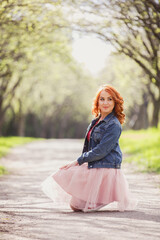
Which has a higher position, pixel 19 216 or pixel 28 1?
pixel 28 1

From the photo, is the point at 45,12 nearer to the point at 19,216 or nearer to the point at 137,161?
the point at 137,161

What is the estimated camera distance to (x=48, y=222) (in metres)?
5.39

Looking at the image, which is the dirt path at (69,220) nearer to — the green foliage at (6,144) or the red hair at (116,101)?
the red hair at (116,101)

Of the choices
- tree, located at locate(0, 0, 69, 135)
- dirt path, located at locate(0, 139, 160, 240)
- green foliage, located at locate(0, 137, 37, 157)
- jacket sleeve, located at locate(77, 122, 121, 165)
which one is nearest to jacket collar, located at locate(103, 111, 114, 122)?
jacket sleeve, located at locate(77, 122, 121, 165)

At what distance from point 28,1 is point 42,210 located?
5730 millimetres

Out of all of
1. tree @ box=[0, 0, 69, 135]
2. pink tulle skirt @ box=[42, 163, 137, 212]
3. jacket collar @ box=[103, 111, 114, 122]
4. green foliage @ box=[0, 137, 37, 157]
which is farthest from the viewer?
green foliage @ box=[0, 137, 37, 157]

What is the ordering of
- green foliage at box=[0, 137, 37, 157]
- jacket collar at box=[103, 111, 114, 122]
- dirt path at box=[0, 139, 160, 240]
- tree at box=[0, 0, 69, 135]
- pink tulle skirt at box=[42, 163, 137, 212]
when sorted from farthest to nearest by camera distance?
1. green foliage at box=[0, 137, 37, 157]
2. tree at box=[0, 0, 69, 135]
3. jacket collar at box=[103, 111, 114, 122]
4. pink tulle skirt at box=[42, 163, 137, 212]
5. dirt path at box=[0, 139, 160, 240]

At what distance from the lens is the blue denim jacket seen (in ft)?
19.7

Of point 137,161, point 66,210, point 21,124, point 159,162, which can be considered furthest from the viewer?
point 21,124

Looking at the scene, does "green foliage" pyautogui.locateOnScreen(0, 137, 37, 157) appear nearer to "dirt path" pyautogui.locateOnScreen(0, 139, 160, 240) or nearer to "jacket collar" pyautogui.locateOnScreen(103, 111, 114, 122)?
"dirt path" pyautogui.locateOnScreen(0, 139, 160, 240)

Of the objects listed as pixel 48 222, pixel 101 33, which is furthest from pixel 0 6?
pixel 48 222

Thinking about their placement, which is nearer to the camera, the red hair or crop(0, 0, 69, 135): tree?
the red hair

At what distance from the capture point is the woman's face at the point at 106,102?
6238mm

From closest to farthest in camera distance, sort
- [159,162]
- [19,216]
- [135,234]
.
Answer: [135,234] < [19,216] < [159,162]
